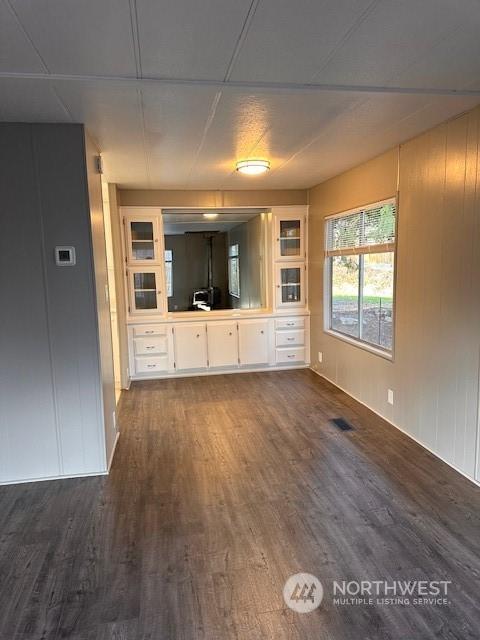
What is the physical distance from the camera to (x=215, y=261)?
7.10m

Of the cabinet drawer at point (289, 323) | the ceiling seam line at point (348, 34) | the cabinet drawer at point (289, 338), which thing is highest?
the ceiling seam line at point (348, 34)

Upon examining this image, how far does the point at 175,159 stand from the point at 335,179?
1994 mm

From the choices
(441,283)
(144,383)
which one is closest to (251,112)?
(441,283)

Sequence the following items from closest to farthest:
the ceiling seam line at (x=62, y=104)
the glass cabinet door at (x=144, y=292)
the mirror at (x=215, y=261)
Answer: the ceiling seam line at (x=62, y=104) < the glass cabinet door at (x=144, y=292) < the mirror at (x=215, y=261)

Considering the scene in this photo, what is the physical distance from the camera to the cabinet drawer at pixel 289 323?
5875 millimetres

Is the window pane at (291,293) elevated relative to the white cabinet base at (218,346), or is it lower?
elevated

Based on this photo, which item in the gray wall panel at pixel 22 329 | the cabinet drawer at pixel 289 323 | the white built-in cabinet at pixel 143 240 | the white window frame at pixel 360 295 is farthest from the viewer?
the cabinet drawer at pixel 289 323

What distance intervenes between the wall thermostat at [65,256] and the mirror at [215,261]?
10.7 ft

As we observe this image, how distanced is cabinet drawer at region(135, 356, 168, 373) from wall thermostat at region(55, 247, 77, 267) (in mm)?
2814

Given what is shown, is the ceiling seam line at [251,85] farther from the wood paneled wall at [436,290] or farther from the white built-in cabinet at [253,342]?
the white built-in cabinet at [253,342]

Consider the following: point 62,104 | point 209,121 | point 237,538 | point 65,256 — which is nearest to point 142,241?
point 65,256

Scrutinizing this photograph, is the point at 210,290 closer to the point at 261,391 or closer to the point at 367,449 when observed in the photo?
the point at 261,391

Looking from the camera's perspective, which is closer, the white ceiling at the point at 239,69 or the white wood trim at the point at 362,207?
the white ceiling at the point at 239,69

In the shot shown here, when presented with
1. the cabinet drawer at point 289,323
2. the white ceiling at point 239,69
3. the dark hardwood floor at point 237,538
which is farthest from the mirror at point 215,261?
the dark hardwood floor at point 237,538
